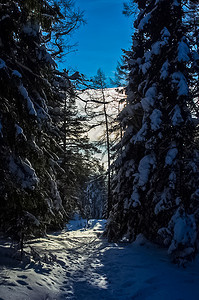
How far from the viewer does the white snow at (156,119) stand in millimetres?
7074

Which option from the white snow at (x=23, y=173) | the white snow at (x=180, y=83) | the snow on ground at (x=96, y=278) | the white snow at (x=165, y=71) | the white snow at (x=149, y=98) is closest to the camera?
the snow on ground at (x=96, y=278)

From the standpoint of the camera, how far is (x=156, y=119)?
7094 mm

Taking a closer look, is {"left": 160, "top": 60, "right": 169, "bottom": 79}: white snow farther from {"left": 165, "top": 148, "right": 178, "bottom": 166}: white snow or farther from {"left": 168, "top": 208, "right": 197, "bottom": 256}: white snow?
Result: {"left": 168, "top": 208, "right": 197, "bottom": 256}: white snow

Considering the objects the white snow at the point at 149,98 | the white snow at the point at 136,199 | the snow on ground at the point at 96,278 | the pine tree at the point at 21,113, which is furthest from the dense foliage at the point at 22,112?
the white snow at the point at 136,199

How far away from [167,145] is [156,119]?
1064mm

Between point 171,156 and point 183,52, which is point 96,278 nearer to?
point 171,156

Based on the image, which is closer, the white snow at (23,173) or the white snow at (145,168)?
the white snow at (23,173)

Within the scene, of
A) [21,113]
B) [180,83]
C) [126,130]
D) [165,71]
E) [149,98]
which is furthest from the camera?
[126,130]

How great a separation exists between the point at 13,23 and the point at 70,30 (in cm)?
347

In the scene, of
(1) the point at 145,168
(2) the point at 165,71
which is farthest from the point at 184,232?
(2) the point at 165,71

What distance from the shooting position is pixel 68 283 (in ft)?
16.0

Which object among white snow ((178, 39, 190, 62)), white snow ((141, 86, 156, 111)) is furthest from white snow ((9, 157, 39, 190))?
white snow ((178, 39, 190, 62))

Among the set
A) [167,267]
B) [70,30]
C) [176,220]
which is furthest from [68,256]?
[70,30]

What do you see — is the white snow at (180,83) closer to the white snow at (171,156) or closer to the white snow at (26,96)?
the white snow at (171,156)
